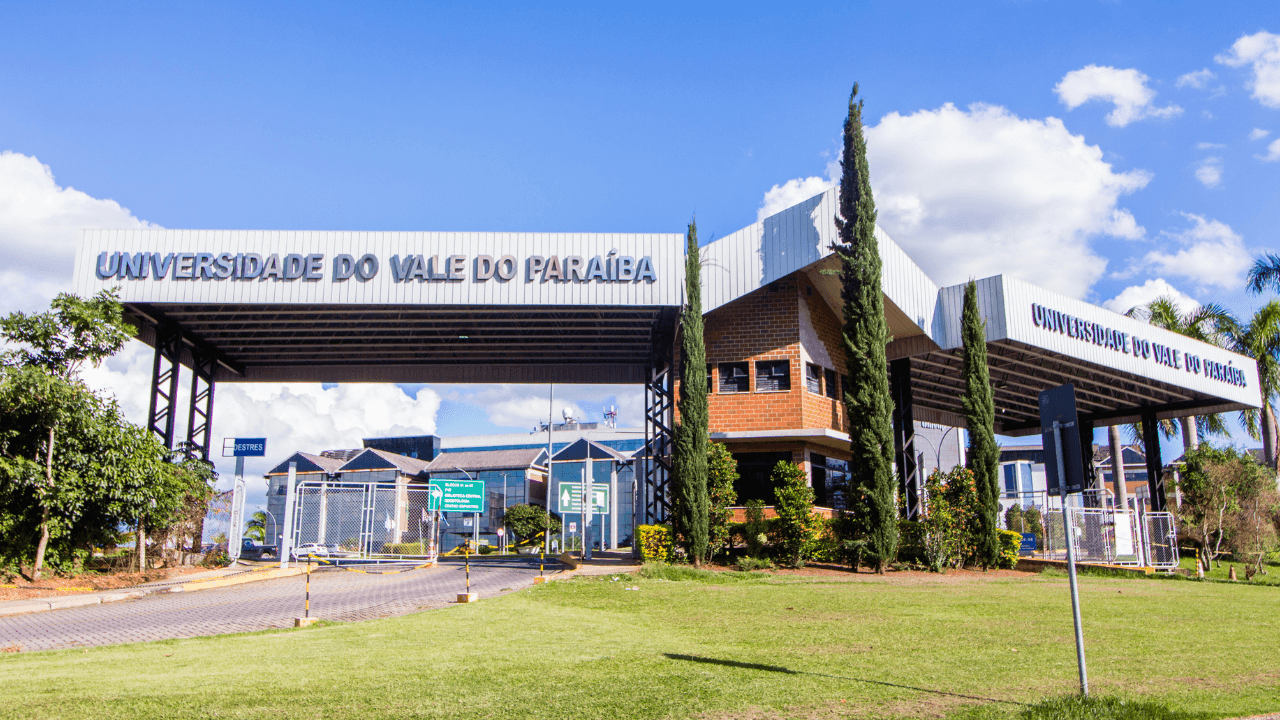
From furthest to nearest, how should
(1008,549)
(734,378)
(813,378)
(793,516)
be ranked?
1. (813,378)
2. (734,378)
3. (1008,549)
4. (793,516)

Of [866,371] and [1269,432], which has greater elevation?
[866,371]

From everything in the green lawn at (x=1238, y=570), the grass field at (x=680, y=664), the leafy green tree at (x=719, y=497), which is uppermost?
the leafy green tree at (x=719, y=497)

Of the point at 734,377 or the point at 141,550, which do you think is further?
the point at 734,377

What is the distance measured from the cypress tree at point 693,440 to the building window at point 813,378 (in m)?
4.18

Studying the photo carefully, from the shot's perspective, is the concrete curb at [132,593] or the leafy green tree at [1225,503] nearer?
the concrete curb at [132,593]

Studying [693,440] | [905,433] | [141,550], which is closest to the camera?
[141,550]

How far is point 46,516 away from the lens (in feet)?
56.0

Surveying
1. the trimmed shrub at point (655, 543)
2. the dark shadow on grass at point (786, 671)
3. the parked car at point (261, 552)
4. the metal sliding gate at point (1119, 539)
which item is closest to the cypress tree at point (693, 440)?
the trimmed shrub at point (655, 543)

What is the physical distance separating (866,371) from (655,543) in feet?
22.1

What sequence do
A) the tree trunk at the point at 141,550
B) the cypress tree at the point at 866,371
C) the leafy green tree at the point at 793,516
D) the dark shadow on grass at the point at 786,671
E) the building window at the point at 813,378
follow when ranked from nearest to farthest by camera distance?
the dark shadow on grass at the point at 786,671, the tree trunk at the point at 141,550, the cypress tree at the point at 866,371, the leafy green tree at the point at 793,516, the building window at the point at 813,378

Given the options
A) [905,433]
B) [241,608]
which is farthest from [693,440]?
[241,608]

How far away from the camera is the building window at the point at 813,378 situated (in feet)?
78.5

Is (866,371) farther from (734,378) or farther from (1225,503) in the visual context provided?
(1225,503)

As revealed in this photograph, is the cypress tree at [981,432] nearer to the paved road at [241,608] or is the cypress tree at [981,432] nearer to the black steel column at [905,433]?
the black steel column at [905,433]
